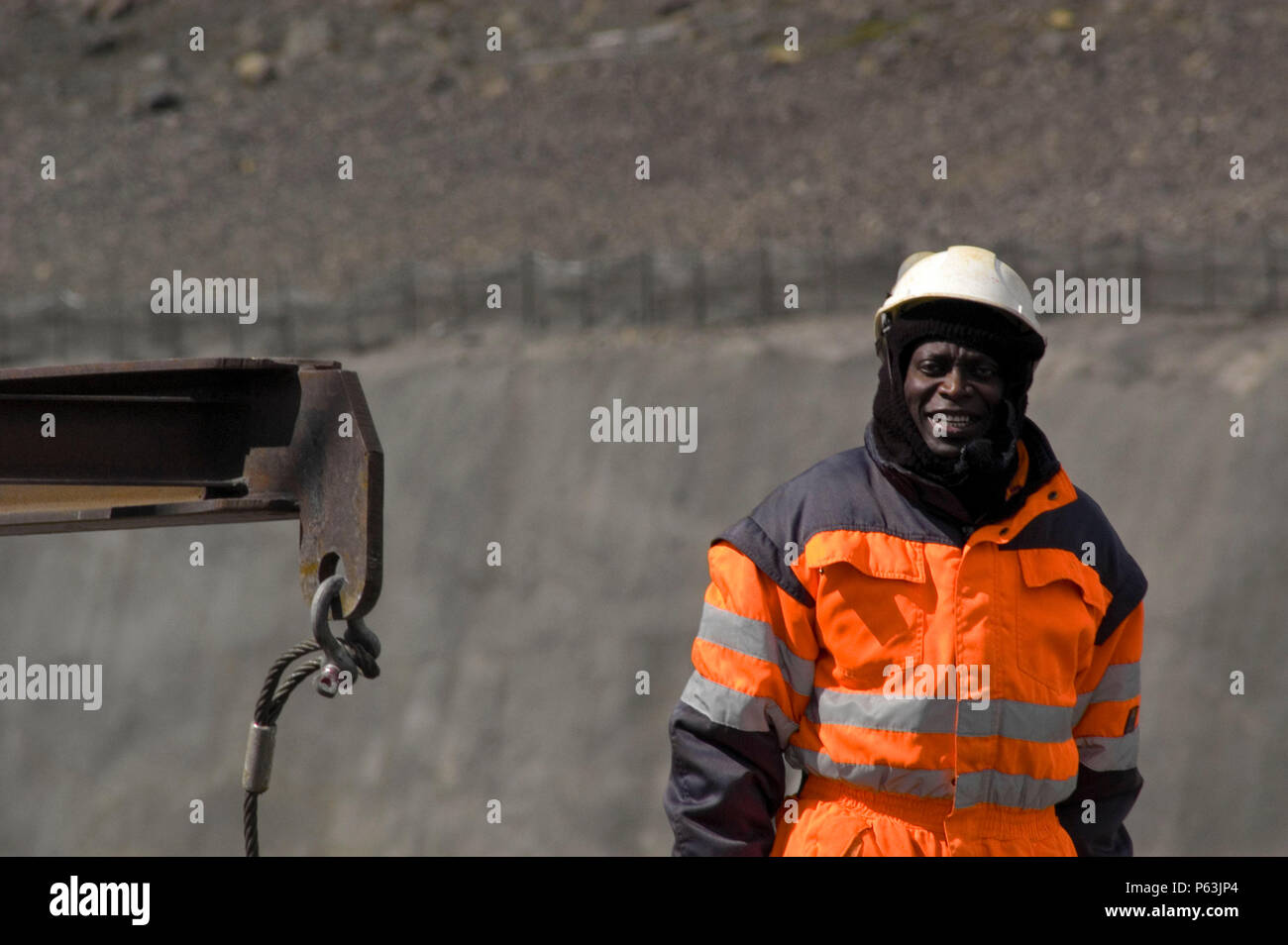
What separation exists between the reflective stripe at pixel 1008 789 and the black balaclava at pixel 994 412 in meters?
0.55

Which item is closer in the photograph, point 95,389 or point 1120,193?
point 95,389

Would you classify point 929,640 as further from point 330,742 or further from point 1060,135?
point 1060,135

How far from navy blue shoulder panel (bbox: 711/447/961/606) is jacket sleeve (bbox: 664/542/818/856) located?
0.03 metres

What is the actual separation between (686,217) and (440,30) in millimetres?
9530

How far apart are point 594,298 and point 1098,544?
41.5ft

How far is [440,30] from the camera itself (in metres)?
27.0

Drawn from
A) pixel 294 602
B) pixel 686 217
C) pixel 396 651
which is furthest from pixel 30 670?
pixel 686 217

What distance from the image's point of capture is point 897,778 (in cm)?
336

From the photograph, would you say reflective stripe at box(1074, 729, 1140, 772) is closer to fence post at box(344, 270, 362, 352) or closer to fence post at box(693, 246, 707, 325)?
fence post at box(693, 246, 707, 325)

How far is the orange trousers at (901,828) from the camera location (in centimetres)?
337

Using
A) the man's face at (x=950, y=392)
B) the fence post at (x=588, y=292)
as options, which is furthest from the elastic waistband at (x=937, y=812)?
the fence post at (x=588, y=292)
